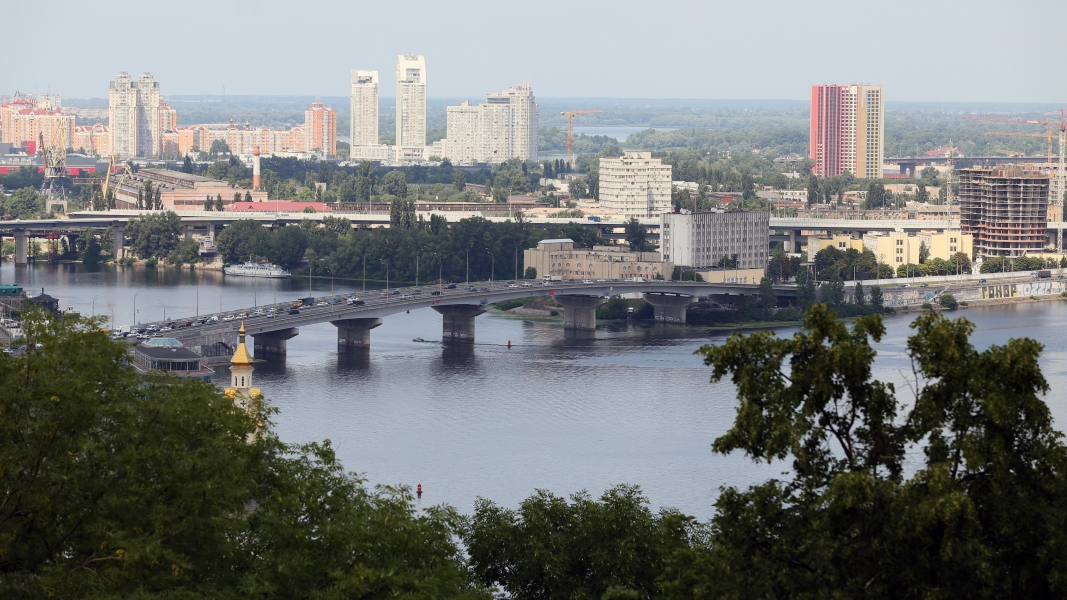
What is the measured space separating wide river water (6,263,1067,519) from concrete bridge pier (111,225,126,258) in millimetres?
7667

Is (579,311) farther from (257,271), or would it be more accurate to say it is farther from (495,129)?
(495,129)

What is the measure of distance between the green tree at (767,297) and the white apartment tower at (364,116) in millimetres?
49219

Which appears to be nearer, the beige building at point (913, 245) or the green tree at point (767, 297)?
the green tree at point (767, 297)

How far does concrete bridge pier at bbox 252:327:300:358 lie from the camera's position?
21672 millimetres

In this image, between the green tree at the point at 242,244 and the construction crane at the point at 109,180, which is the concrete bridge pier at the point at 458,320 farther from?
the construction crane at the point at 109,180

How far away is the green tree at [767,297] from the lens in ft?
89.6

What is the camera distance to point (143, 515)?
647 cm

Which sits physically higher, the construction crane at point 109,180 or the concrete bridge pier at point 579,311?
the construction crane at point 109,180

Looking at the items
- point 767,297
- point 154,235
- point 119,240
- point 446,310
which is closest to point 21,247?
point 119,240

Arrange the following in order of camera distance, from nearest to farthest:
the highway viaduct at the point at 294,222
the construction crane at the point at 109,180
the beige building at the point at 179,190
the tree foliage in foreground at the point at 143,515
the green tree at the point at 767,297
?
the tree foliage in foreground at the point at 143,515, the green tree at the point at 767,297, the highway viaduct at the point at 294,222, the construction crane at the point at 109,180, the beige building at the point at 179,190

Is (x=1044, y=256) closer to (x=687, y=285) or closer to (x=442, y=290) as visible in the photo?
(x=687, y=285)

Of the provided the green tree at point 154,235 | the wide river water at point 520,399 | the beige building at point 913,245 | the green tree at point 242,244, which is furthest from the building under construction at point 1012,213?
the green tree at point 154,235

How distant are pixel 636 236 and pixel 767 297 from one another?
328 inches

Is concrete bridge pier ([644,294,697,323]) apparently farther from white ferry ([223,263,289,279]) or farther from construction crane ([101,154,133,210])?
construction crane ([101,154,133,210])
